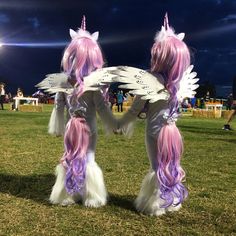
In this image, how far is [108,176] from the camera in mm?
7031

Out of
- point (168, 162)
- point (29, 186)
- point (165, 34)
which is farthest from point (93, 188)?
point (165, 34)

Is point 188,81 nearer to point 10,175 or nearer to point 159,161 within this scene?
point 159,161

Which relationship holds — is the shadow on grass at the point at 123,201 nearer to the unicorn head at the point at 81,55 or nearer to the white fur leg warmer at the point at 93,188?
the white fur leg warmer at the point at 93,188

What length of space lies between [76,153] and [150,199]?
0.97 metres

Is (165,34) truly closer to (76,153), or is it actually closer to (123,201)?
(76,153)

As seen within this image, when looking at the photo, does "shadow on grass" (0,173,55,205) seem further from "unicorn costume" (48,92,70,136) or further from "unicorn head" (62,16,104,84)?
"unicorn head" (62,16,104,84)

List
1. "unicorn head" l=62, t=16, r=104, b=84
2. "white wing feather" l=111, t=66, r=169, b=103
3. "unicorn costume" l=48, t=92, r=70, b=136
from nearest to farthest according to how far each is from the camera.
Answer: "white wing feather" l=111, t=66, r=169, b=103
"unicorn head" l=62, t=16, r=104, b=84
"unicorn costume" l=48, t=92, r=70, b=136

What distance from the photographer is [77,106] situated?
516 cm

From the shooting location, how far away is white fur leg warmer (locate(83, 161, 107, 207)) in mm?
5215

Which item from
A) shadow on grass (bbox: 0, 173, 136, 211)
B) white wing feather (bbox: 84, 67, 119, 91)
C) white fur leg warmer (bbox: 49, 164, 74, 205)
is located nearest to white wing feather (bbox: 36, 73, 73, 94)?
white wing feather (bbox: 84, 67, 119, 91)

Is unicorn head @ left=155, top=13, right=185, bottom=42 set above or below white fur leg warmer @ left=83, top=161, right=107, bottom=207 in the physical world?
→ above

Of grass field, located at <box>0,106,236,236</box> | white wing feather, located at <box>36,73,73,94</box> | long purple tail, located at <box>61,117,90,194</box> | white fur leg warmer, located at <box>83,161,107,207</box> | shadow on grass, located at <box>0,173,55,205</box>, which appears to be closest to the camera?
grass field, located at <box>0,106,236,236</box>

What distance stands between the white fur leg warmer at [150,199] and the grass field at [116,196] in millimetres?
99

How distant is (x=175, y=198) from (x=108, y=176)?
215cm
